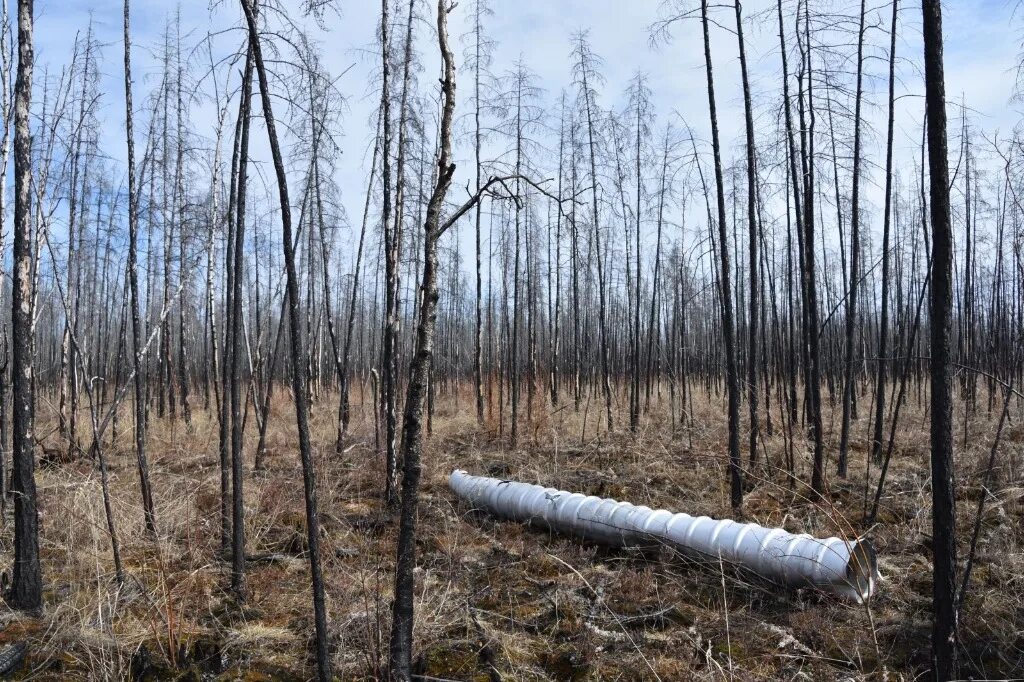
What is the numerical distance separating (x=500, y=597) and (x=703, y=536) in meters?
1.58

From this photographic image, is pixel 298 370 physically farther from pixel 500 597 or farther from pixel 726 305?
pixel 726 305

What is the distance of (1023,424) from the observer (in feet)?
29.1

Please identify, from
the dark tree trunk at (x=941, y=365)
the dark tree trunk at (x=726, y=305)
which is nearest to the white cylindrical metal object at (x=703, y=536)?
the dark tree trunk at (x=941, y=365)

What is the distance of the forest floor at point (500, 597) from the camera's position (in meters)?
3.43

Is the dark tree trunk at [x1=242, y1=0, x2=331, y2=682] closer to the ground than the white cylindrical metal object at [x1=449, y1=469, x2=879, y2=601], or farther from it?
farther from it

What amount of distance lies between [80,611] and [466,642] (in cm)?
233

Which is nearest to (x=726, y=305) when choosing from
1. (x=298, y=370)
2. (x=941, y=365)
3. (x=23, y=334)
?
(x=941, y=365)

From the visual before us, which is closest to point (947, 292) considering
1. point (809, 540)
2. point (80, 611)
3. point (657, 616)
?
point (809, 540)

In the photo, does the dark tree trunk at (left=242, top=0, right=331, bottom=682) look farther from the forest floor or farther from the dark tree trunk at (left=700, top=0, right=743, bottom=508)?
the dark tree trunk at (left=700, top=0, right=743, bottom=508)

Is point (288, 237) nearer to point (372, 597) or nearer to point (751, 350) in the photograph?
point (372, 597)

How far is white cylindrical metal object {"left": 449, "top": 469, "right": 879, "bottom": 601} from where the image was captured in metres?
3.92

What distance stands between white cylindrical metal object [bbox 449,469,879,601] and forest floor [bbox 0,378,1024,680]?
13 cm

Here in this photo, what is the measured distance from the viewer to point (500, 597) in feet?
14.7

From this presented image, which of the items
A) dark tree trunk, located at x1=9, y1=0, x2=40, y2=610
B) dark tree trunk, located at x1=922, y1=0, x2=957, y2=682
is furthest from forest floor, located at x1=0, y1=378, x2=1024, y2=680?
dark tree trunk, located at x1=922, y1=0, x2=957, y2=682
